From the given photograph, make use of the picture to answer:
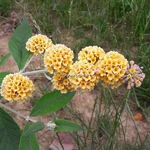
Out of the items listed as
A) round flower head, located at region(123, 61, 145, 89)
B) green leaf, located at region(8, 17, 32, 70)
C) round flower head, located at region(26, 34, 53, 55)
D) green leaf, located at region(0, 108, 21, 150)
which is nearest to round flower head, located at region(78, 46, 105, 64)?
round flower head, located at region(123, 61, 145, 89)

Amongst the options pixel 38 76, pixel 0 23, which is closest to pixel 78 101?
pixel 38 76

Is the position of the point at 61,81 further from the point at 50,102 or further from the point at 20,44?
the point at 20,44

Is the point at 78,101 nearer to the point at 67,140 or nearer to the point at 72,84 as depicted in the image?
the point at 67,140

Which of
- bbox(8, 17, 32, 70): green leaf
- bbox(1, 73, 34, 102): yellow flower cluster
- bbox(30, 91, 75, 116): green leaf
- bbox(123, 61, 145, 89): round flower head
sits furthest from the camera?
bbox(8, 17, 32, 70): green leaf

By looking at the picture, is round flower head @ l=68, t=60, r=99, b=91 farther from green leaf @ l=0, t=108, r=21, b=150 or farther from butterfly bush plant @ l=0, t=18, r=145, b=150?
green leaf @ l=0, t=108, r=21, b=150

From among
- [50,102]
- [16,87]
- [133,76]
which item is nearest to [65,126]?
[50,102]

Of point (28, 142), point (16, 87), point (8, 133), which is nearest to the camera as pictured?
point (16, 87)
